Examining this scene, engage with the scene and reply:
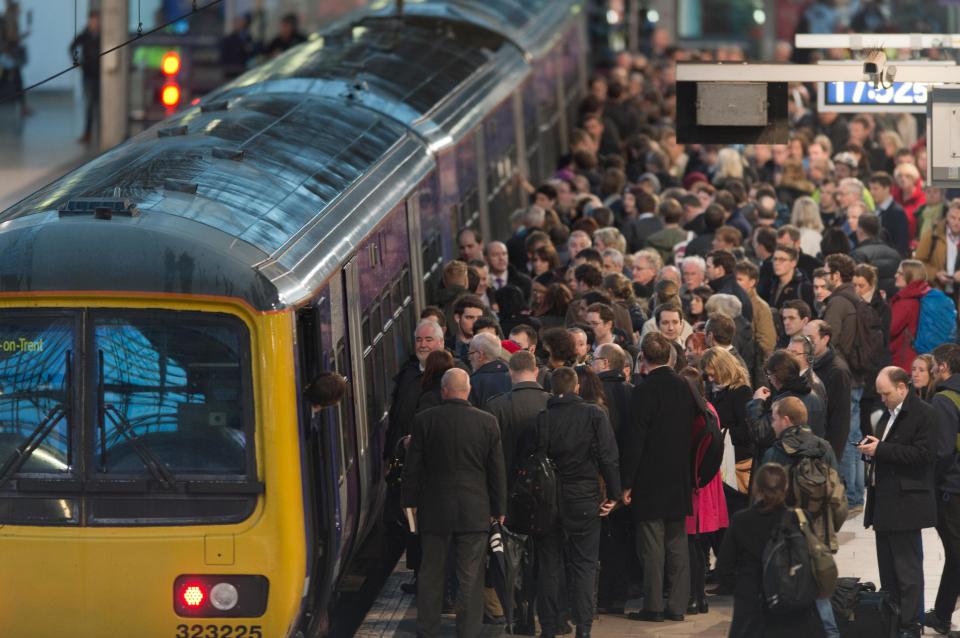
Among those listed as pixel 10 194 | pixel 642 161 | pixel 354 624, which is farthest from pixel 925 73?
pixel 10 194

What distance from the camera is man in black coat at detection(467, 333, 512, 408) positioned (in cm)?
1211

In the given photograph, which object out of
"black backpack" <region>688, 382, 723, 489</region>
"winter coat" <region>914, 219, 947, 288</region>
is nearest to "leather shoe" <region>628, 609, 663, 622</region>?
"black backpack" <region>688, 382, 723, 489</region>

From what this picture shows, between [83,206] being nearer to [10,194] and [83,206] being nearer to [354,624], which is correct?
[354,624]

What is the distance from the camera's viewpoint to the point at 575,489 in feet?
37.7

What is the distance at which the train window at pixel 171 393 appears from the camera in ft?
31.7

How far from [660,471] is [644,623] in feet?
3.11

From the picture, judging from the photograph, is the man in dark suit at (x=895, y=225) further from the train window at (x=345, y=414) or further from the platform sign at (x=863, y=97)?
the train window at (x=345, y=414)

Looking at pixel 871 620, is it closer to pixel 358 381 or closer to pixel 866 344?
pixel 358 381

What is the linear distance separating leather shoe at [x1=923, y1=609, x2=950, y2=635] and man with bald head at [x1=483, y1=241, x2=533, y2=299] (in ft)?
Result: 17.0

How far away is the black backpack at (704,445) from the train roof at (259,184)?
221 centimetres

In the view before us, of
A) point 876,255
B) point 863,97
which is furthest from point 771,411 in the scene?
point 876,255

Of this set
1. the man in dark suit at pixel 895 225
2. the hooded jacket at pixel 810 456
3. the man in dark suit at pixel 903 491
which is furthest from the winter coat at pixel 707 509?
the man in dark suit at pixel 895 225

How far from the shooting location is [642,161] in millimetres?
23234

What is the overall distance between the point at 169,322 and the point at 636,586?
4.19m
